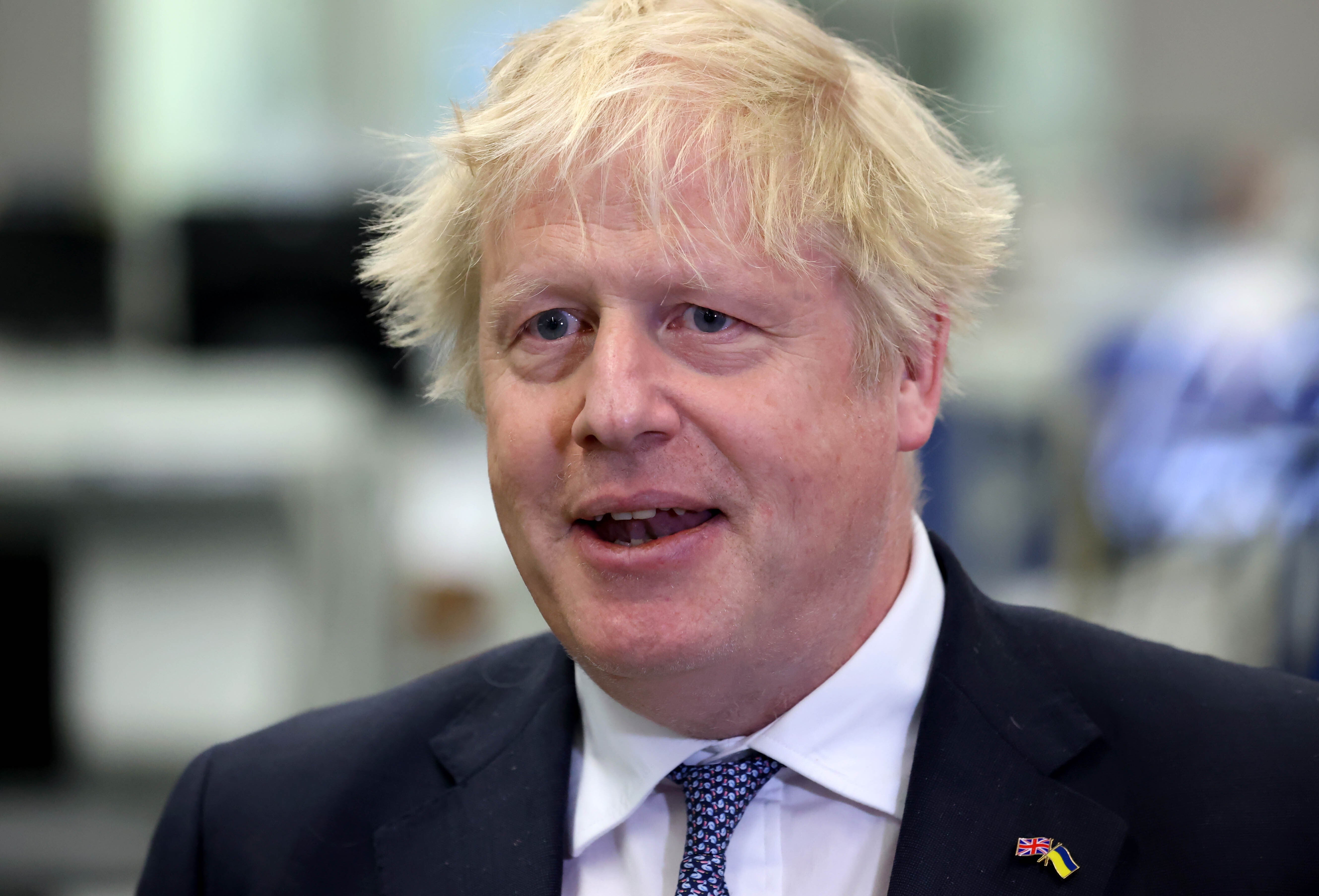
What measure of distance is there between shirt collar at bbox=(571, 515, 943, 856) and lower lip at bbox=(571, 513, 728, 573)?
20 cm

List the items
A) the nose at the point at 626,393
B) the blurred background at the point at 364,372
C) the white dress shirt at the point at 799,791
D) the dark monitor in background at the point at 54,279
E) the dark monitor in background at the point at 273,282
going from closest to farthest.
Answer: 1. the nose at the point at 626,393
2. the white dress shirt at the point at 799,791
3. the blurred background at the point at 364,372
4. the dark monitor in background at the point at 54,279
5. the dark monitor in background at the point at 273,282

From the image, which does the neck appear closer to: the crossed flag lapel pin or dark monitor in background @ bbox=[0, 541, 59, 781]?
the crossed flag lapel pin

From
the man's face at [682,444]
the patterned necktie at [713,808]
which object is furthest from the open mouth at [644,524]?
the patterned necktie at [713,808]

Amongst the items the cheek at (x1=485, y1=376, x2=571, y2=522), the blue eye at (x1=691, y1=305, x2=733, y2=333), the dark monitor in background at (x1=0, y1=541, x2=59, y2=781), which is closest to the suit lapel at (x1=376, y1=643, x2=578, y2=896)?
the cheek at (x1=485, y1=376, x2=571, y2=522)

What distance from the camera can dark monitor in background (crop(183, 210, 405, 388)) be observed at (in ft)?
17.1

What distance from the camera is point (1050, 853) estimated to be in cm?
126

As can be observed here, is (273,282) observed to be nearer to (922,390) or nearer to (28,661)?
(28,661)

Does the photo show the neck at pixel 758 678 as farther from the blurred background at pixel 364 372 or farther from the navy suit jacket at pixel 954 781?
the blurred background at pixel 364 372

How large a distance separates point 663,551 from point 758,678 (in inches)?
6.7

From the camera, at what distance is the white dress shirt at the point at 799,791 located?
1325 millimetres

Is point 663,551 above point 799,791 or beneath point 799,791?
above

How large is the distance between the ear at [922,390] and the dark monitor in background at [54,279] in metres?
4.31

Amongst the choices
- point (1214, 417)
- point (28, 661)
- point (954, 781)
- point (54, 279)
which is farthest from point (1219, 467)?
point (54, 279)

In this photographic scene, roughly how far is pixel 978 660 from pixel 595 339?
0.52 metres
